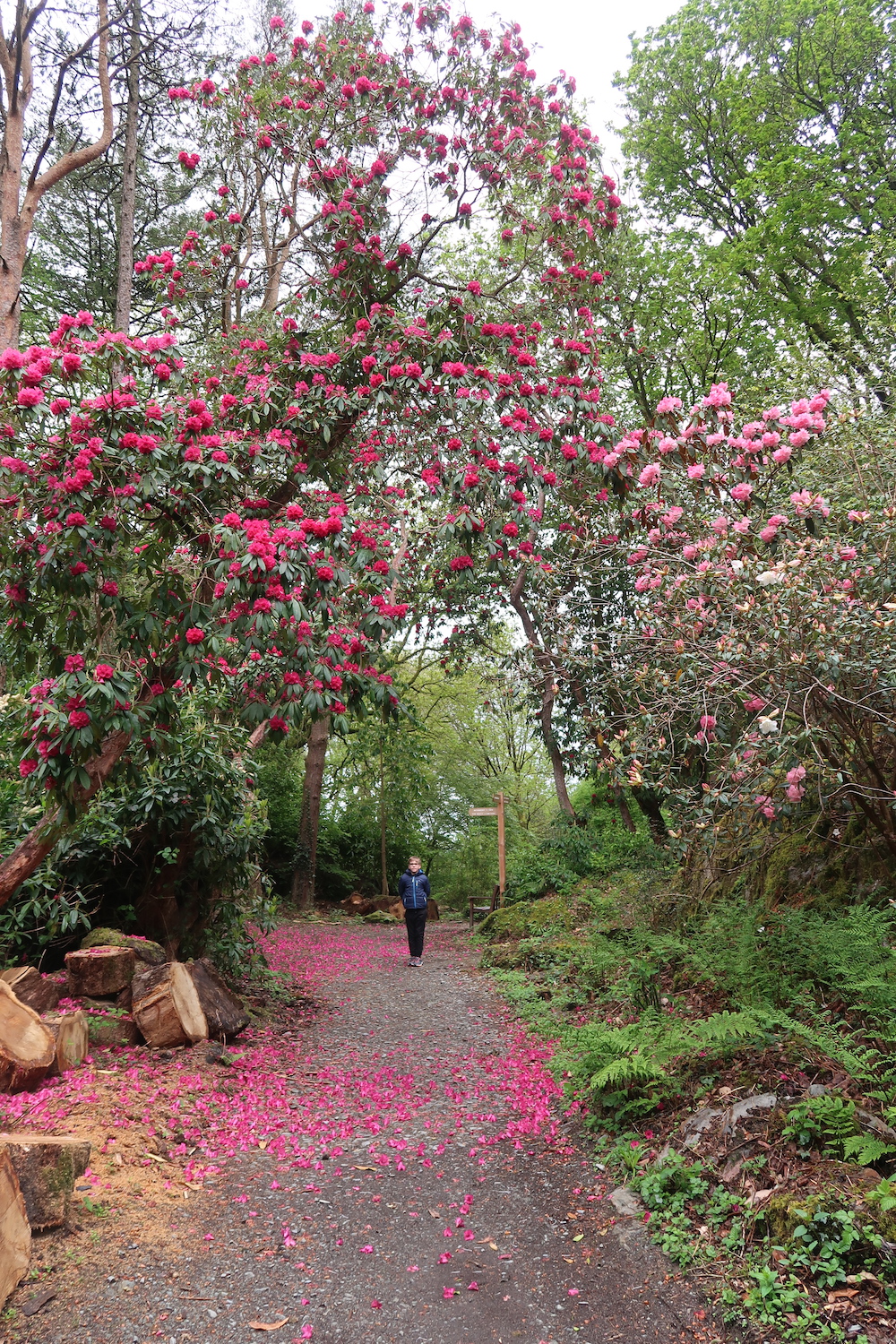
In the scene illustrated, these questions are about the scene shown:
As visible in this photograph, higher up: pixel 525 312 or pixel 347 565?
pixel 525 312

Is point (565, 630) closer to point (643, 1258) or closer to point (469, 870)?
point (643, 1258)

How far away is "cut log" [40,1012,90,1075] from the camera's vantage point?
4609 millimetres

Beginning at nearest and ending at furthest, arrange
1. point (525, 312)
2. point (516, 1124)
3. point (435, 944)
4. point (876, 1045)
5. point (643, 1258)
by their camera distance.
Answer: point (643, 1258) → point (876, 1045) → point (516, 1124) → point (525, 312) → point (435, 944)

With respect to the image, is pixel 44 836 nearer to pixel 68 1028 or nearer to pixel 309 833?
pixel 68 1028

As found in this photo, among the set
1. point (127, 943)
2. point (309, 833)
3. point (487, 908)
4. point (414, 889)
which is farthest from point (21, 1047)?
point (309, 833)

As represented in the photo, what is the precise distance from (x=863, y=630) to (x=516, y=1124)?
359 cm

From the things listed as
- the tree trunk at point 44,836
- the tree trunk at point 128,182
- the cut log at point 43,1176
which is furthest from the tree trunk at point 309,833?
the cut log at point 43,1176

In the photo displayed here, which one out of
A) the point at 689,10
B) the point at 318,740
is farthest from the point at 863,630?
the point at 689,10

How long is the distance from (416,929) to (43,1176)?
25.8ft

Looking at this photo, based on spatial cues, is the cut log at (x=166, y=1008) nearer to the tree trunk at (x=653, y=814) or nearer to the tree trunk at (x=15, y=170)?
the tree trunk at (x=15, y=170)

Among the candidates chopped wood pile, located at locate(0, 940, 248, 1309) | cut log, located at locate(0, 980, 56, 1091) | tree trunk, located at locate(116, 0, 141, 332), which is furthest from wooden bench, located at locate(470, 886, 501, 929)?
tree trunk, located at locate(116, 0, 141, 332)

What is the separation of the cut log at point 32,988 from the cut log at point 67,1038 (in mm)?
139

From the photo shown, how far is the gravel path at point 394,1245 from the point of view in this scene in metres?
2.85

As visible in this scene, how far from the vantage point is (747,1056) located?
13.2ft
